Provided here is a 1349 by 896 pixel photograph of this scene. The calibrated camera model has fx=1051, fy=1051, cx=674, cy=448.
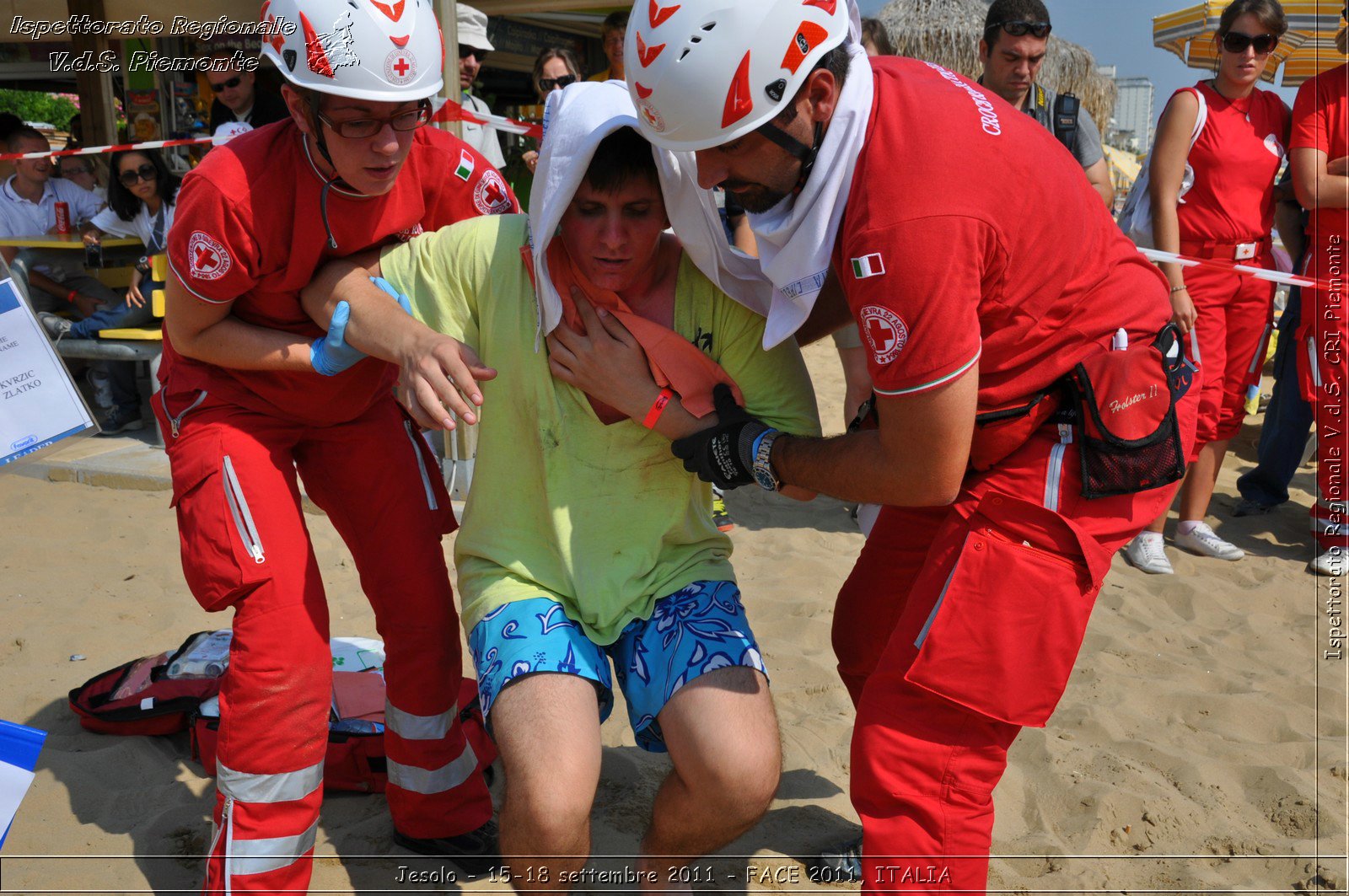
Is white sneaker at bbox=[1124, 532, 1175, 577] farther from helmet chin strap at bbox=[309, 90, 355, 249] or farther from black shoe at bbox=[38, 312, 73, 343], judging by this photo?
black shoe at bbox=[38, 312, 73, 343]

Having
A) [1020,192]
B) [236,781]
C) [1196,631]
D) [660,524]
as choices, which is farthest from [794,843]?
[1196,631]

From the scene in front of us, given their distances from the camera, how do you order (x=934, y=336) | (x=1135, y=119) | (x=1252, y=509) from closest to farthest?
1. (x=934, y=336)
2. (x=1252, y=509)
3. (x=1135, y=119)

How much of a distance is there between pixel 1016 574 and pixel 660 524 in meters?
0.84

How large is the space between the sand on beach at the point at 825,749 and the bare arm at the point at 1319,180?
72.2 inches

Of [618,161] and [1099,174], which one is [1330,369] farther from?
[618,161]

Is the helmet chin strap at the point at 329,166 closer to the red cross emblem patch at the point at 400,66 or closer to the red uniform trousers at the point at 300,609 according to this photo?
the red cross emblem patch at the point at 400,66

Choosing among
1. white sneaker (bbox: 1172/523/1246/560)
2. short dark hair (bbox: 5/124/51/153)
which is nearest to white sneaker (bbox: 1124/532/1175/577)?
white sneaker (bbox: 1172/523/1246/560)

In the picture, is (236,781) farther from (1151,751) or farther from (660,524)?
(1151,751)

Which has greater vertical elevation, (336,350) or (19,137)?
(19,137)

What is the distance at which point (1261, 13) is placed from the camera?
4.81 m

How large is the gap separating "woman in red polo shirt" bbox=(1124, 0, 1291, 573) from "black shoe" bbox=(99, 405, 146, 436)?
20.9 feet

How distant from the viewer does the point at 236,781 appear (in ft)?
7.92

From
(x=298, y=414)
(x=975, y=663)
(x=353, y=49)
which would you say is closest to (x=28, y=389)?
(x=298, y=414)

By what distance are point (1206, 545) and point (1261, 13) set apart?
2590 millimetres
